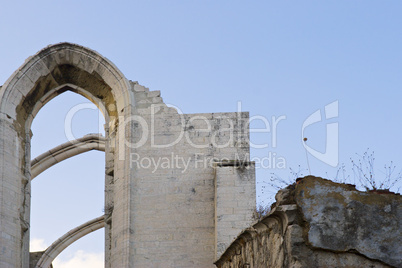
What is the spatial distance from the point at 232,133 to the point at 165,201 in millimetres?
1648

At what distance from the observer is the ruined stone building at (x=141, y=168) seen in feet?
39.1

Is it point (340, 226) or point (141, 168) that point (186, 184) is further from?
point (340, 226)

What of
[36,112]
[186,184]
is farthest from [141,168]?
[36,112]

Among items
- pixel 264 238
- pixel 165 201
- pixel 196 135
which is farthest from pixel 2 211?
pixel 264 238

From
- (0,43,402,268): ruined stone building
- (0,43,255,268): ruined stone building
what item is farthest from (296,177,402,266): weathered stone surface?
(0,43,255,268): ruined stone building

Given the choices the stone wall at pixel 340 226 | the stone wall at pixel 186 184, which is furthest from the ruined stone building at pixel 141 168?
the stone wall at pixel 340 226

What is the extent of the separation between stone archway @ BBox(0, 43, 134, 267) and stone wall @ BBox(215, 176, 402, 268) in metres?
7.19

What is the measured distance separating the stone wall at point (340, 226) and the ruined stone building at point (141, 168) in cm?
628

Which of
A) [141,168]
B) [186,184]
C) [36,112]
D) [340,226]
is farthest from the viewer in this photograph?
[36,112]

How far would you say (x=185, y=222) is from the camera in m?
12.2

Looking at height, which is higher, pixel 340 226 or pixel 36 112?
pixel 36 112

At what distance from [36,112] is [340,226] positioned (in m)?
9.62

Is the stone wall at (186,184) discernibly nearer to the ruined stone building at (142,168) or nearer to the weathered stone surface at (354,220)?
the ruined stone building at (142,168)

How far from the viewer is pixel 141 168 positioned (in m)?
12.6
